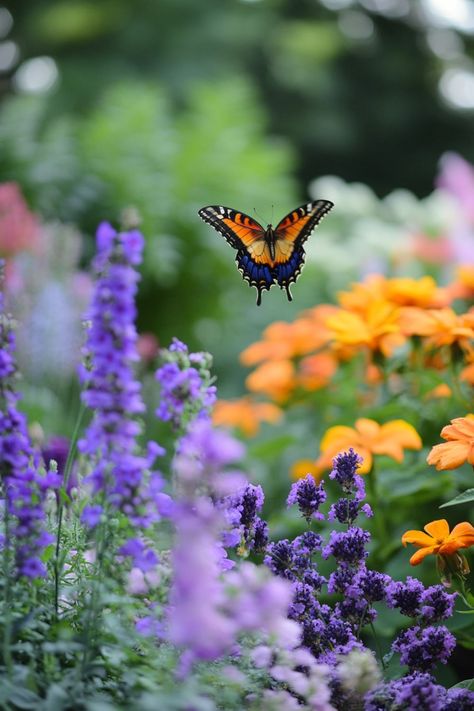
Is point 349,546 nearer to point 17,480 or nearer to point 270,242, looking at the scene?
point 17,480

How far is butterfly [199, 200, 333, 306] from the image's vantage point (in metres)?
2.52

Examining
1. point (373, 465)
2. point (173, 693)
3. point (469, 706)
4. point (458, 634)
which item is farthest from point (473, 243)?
point (173, 693)

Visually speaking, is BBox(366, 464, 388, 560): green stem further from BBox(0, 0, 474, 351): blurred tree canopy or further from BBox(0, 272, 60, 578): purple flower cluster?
BBox(0, 0, 474, 351): blurred tree canopy

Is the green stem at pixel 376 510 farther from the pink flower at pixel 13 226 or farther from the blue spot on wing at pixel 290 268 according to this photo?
the pink flower at pixel 13 226

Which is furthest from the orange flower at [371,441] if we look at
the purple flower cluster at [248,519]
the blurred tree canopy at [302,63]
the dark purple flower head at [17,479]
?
the blurred tree canopy at [302,63]

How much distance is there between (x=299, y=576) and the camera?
5.42ft

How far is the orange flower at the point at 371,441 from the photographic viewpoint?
205 centimetres

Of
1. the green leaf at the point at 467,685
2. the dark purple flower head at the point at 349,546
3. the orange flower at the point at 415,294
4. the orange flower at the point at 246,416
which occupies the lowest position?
the green leaf at the point at 467,685

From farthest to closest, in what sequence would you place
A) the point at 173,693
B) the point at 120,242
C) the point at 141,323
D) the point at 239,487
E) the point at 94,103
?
the point at 94,103 → the point at 141,323 → the point at 239,487 → the point at 120,242 → the point at 173,693

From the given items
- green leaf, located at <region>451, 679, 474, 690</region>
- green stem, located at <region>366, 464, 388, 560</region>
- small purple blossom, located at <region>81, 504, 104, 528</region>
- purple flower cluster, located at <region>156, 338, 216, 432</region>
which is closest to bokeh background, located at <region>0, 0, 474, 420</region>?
purple flower cluster, located at <region>156, 338, 216, 432</region>

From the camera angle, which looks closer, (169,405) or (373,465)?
(169,405)

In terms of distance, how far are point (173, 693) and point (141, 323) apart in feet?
16.3

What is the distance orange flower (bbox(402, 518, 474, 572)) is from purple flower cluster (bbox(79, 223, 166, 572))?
1.72 ft

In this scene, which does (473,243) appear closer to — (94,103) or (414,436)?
(414,436)
